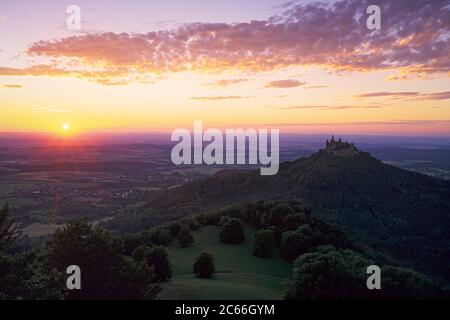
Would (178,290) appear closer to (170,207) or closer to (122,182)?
(170,207)

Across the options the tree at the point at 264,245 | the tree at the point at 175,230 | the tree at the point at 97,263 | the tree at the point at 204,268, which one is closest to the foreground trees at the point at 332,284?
the tree at the point at 97,263

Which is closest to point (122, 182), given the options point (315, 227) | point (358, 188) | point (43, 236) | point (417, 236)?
point (43, 236)

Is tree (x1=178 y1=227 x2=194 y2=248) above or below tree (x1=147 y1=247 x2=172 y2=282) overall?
below

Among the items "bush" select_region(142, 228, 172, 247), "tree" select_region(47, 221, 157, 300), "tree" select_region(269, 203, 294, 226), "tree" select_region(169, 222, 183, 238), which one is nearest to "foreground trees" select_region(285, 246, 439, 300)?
"tree" select_region(47, 221, 157, 300)

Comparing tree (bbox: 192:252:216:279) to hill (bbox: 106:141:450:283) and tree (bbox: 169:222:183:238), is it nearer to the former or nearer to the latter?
tree (bbox: 169:222:183:238)

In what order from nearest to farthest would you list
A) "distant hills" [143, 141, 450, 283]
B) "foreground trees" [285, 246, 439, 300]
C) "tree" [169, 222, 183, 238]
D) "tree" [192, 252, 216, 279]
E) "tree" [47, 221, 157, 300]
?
"tree" [47, 221, 157, 300]
"foreground trees" [285, 246, 439, 300]
"tree" [192, 252, 216, 279]
"tree" [169, 222, 183, 238]
"distant hills" [143, 141, 450, 283]

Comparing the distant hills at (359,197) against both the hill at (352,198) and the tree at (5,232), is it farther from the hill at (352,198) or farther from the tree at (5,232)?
the tree at (5,232)
